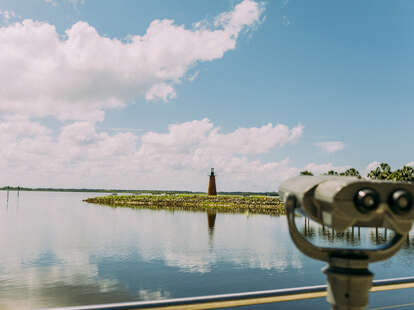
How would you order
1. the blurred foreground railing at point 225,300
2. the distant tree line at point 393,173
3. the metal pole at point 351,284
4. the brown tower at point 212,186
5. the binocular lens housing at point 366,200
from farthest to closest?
the brown tower at point 212,186 < the distant tree line at point 393,173 < the blurred foreground railing at point 225,300 < the metal pole at point 351,284 < the binocular lens housing at point 366,200

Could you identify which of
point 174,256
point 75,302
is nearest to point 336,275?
point 75,302

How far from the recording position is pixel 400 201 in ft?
5.20

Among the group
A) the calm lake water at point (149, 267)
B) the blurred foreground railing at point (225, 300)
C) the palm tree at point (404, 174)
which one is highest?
the palm tree at point (404, 174)

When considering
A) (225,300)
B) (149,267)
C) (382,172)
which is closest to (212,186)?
(382,172)

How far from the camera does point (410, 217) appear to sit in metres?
1.63

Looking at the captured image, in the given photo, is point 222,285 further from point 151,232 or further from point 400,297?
point 151,232

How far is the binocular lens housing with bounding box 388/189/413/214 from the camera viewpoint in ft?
5.20

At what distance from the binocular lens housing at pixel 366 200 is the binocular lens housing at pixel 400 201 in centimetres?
9

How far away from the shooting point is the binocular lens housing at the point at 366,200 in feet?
5.14

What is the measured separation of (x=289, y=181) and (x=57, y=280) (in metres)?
14.7

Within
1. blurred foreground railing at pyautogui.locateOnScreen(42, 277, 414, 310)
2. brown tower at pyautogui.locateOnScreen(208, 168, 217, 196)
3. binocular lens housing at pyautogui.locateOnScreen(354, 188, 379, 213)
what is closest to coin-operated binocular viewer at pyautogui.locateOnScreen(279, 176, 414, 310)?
binocular lens housing at pyautogui.locateOnScreen(354, 188, 379, 213)

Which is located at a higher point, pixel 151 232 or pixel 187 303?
pixel 187 303

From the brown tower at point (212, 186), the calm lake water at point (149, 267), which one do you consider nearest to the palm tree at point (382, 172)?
the calm lake water at point (149, 267)

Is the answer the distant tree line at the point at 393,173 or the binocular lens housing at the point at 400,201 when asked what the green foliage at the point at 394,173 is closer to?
the distant tree line at the point at 393,173
